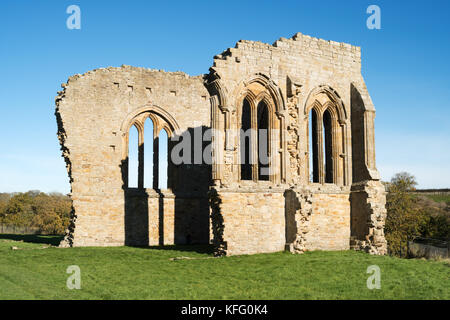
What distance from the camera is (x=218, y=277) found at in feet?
32.5

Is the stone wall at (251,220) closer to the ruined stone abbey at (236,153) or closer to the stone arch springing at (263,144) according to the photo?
the ruined stone abbey at (236,153)

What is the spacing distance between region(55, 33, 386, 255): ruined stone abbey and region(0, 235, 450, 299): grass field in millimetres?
1750

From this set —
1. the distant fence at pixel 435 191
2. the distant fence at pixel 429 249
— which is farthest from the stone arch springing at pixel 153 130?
the distant fence at pixel 435 191

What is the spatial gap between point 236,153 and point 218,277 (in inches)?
212

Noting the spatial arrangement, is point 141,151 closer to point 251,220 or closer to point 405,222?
point 251,220

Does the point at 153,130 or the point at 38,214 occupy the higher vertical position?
the point at 153,130

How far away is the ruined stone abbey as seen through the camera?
14.1m

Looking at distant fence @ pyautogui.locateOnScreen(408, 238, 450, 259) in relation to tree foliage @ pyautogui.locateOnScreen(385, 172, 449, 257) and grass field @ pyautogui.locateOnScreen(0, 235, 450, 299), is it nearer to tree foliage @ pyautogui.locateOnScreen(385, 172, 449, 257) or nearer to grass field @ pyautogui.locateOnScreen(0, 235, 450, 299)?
tree foliage @ pyautogui.locateOnScreen(385, 172, 449, 257)

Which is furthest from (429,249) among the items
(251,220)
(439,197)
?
(439,197)

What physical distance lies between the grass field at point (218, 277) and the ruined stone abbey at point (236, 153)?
5.74ft

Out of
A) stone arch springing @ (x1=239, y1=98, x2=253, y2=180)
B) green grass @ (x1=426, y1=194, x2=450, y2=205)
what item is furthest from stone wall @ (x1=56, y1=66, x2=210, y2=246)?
green grass @ (x1=426, y1=194, x2=450, y2=205)

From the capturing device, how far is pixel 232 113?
14.6 m
